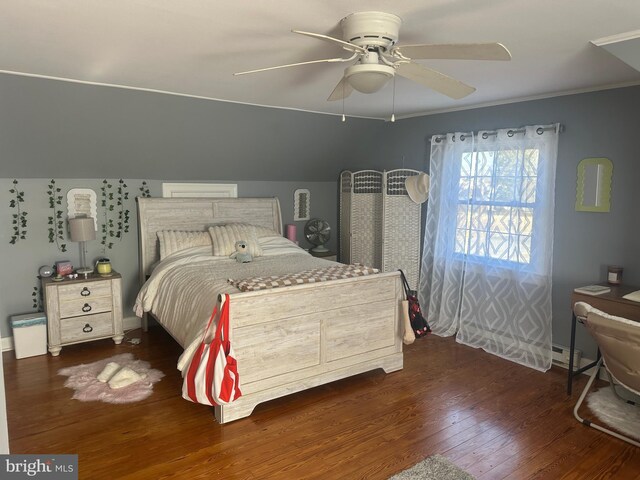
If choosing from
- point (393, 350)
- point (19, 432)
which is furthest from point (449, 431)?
point (19, 432)

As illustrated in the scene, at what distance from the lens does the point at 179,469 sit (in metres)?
2.35

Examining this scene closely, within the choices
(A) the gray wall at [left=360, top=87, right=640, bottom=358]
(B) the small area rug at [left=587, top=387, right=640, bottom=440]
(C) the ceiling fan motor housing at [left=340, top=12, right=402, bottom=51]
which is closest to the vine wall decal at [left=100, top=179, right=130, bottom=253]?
(C) the ceiling fan motor housing at [left=340, top=12, right=402, bottom=51]

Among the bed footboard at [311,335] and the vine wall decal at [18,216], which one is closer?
the bed footboard at [311,335]

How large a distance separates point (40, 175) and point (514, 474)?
13.3 feet

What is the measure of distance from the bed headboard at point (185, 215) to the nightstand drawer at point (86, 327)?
22.2 inches

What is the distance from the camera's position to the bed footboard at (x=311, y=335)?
2.83m

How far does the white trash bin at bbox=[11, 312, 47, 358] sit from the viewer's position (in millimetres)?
3651

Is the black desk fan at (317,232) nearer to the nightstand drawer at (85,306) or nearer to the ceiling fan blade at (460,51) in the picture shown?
the nightstand drawer at (85,306)

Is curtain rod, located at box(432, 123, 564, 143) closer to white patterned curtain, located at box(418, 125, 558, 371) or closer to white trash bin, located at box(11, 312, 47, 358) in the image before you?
white patterned curtain, located at box(418, 125, 558, 371)

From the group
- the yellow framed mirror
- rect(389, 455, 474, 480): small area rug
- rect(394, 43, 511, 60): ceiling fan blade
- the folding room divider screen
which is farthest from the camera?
the folding room divider screen

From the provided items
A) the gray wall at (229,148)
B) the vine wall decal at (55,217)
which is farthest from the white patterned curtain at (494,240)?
the vine wall decal at (55,217)

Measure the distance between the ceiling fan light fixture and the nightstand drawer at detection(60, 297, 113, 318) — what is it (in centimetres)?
296

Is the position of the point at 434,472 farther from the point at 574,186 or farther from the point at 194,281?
the point at 574,186

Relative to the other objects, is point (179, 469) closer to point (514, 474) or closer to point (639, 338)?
point (514, 474)
